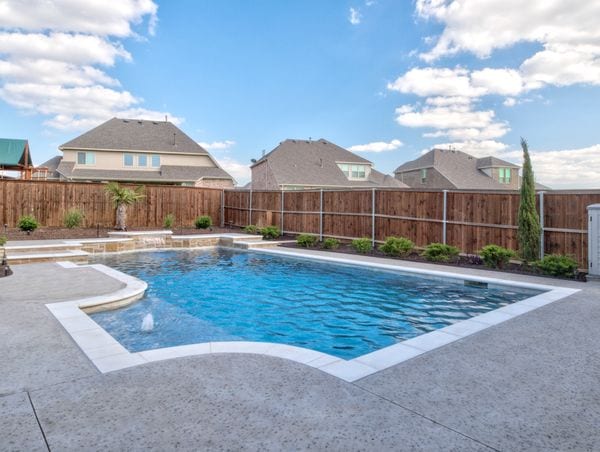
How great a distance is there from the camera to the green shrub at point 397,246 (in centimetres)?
1163

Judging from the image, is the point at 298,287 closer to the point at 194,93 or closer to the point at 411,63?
the point at 411,63

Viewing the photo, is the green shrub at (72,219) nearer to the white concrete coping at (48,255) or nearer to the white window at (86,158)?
the white concrete coping at (48,255)

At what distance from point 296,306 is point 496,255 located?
5390 mm

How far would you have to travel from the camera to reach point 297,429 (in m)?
2.50

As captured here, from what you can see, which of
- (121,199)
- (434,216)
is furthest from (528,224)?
(121,199)

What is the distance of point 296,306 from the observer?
22.9 ft

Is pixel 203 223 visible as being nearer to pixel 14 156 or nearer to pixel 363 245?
pixel 363 245

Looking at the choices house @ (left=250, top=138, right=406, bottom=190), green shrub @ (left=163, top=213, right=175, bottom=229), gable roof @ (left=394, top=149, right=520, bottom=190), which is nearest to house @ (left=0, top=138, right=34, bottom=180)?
green shrub @ (left=163, top=213, right=175, bottom=229)

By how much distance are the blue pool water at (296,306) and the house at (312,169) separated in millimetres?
20443

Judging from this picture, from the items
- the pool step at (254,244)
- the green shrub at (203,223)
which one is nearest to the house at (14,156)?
the green shrub at (203,223)

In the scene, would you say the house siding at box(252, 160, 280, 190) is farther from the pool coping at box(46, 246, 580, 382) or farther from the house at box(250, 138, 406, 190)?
the pool coping at box(46, 246, 580, 382)

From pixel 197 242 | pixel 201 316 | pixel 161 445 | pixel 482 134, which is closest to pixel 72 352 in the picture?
pixel 161 445

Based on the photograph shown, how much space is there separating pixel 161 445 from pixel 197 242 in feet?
44.8

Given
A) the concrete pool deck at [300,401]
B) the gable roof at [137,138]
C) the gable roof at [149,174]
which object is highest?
the gable roof at [137,138]
